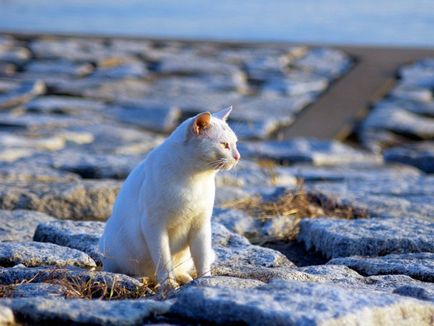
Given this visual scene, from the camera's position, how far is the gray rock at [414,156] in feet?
19.6

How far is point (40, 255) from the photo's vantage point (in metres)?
3.12

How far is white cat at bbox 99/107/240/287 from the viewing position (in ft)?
9.62

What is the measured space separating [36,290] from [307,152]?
349cm

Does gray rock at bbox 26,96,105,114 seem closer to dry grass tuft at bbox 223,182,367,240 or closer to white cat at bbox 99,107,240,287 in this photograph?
dry grass tuft at bbox 223,182,367,240

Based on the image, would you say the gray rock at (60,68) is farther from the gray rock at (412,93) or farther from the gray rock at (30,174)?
the gray rock at (30,174)

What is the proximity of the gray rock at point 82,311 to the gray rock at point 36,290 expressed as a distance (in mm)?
221

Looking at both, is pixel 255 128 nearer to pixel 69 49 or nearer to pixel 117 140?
pixel 117 140

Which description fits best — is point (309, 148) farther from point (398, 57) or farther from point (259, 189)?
point (398, 57)

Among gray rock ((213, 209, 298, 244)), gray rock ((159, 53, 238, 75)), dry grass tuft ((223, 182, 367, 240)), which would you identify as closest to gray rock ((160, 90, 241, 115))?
gray rock ((159, 53, 238, 75))

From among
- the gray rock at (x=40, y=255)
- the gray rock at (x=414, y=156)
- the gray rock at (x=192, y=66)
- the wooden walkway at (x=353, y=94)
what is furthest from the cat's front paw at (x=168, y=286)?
the gray rock at (x=192, y=66)

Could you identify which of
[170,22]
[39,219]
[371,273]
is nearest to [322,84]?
[39,219]

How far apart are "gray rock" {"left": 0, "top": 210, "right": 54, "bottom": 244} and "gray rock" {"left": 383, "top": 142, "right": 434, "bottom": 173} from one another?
273 centimetres

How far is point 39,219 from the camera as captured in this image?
12.8 ft

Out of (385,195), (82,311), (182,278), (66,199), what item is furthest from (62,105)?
(82,311)
